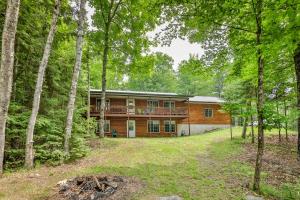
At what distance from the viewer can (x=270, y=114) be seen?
638cm

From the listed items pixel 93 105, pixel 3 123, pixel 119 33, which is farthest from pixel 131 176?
pixel 93 105

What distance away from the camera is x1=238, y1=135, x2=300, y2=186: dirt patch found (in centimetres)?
829

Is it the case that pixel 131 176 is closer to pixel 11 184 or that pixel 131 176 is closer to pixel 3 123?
pixel 11 184

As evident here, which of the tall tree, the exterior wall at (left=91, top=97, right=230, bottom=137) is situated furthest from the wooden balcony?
the tall tree

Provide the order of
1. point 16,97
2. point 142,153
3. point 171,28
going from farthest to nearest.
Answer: point 142,153 < point 16,97 < point 171,28

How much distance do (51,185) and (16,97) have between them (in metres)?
5.77

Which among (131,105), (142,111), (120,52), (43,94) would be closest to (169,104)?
(142,111)

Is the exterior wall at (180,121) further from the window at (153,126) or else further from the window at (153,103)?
the window at (153,103)

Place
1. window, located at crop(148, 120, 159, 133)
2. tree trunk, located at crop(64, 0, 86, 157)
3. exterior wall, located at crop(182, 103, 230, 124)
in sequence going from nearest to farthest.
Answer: tree trunk, located at crop(64, 0, 86, 157) < window, located at crop(148, 120, 159, 133) < exterior wall, located at crop(182, 103, 230, 124)

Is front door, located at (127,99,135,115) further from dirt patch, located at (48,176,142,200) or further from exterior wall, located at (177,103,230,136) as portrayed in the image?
dirt patch, located at (48,176,142,200)

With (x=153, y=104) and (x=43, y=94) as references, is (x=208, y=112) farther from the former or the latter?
(x=43, y=94)

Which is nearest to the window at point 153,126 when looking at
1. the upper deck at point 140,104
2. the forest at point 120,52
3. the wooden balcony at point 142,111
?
the upper deck at point 140,104

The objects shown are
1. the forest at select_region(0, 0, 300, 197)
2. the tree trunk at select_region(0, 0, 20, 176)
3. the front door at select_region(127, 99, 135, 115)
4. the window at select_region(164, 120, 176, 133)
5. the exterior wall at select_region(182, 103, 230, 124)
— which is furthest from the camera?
the exterior wall at select_region(182, 103, 230, 124)

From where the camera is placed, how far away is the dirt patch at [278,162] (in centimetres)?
829
